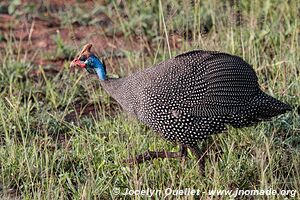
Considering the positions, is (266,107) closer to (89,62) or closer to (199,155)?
(199,155)

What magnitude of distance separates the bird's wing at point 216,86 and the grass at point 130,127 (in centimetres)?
25

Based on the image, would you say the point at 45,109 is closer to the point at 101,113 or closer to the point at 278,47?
the point at 101,113

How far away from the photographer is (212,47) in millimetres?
6293

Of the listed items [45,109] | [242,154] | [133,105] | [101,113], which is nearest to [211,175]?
[242,154]

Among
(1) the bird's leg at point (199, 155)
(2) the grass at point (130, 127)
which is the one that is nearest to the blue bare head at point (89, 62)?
(2) the grass at point (130, 127)

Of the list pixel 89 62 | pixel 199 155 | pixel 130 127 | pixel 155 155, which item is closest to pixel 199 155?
pixel 199 155

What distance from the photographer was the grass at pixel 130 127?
15.4ft

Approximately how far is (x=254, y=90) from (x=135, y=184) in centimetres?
95

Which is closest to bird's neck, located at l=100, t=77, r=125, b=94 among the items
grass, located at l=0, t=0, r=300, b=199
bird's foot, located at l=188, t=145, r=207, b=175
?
grass, located at l=0, t=0, r=300, b=199

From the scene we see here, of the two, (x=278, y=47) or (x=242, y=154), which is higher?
(x=278, y=47)

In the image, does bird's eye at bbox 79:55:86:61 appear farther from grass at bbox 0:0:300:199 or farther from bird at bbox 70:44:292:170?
grass at bbox 0:0:300:199

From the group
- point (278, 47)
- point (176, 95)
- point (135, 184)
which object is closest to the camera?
point (135, 184)

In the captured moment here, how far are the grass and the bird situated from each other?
0.50 feet

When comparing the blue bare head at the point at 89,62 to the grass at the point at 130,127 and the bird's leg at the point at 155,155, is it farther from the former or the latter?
the bird's leg at the point at 155,155
